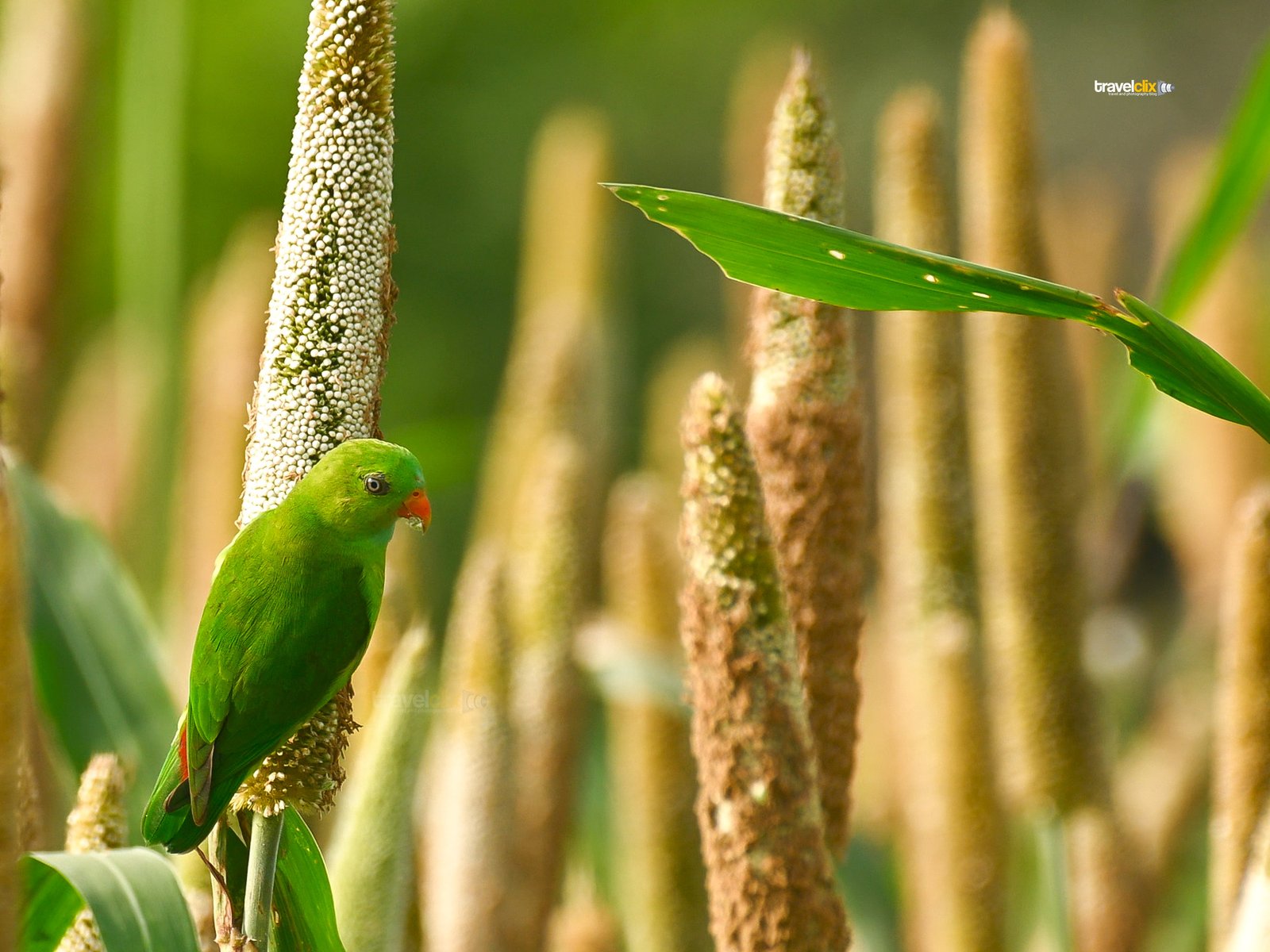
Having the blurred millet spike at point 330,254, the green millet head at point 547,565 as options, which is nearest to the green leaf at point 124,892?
the blurred millet spike at point 330,254

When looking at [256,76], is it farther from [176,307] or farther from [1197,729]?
[1197,729]

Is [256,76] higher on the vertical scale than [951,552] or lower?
higher

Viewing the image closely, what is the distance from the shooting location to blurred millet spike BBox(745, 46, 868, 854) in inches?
29.9

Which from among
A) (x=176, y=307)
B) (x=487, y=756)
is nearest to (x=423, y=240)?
(x=176, y=307)

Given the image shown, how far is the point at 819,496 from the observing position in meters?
0.77

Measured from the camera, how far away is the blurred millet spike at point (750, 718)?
2.15 ft

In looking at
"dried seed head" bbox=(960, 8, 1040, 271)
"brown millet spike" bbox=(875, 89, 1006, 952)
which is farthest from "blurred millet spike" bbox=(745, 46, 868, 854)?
"dried seed head" bbox=(960, 8, 1040, 271)

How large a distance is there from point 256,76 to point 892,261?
13.1 feet

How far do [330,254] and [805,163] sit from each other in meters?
0.32

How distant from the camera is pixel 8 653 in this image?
0.42 metres

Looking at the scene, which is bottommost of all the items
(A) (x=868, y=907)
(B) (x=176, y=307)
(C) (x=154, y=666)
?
(A) (x=868, y=907)

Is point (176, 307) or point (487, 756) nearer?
point (487, 756)

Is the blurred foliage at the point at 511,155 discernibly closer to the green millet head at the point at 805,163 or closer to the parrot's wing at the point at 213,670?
the green millet head at the point at 805,163

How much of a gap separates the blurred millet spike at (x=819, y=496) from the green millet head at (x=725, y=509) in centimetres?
9
